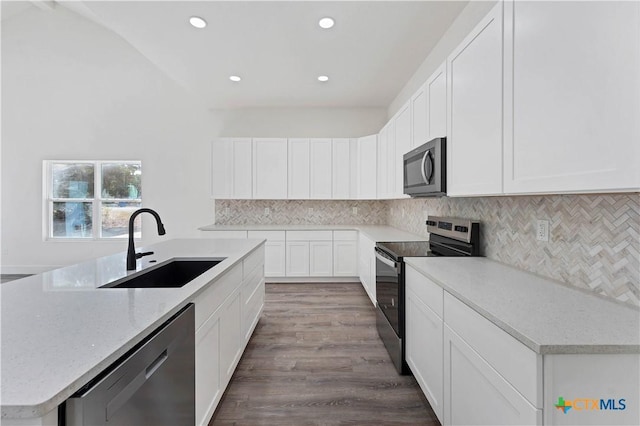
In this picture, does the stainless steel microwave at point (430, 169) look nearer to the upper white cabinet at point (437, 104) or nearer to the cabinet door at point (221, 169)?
the upper white cabinet at point (437, 104)

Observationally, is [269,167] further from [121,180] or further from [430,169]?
[430,169]

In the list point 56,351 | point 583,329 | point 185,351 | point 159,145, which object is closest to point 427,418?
point 583,329

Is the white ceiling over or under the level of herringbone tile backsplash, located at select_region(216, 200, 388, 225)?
over

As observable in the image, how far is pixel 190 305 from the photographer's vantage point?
1.30 metres

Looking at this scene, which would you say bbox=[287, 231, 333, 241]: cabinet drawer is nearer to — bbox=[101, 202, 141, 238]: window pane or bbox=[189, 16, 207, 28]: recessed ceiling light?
bbox=[189, 16, 207, 28]: recessed ceiling light

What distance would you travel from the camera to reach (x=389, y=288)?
2.31 meters

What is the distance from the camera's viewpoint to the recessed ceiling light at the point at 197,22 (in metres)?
2.71

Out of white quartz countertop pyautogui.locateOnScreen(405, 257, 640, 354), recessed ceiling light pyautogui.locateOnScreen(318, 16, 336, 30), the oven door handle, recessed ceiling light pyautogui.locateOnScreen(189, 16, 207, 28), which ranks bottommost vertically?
the oven door handle

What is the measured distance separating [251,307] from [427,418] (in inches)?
60.8

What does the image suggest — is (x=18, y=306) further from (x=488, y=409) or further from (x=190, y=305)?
(x=488, y=409)

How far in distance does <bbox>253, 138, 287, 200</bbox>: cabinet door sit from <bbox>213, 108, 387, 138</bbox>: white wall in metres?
0.57

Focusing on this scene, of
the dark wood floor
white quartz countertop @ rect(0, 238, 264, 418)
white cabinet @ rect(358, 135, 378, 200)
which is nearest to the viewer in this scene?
white quartz countertop @ rect(0, 238, 264, 418)

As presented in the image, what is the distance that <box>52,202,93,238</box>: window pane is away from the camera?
17.9ft

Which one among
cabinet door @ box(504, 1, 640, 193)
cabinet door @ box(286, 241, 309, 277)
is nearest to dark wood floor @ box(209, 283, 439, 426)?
cabinet door @ box(286, 241, 309, 277)
